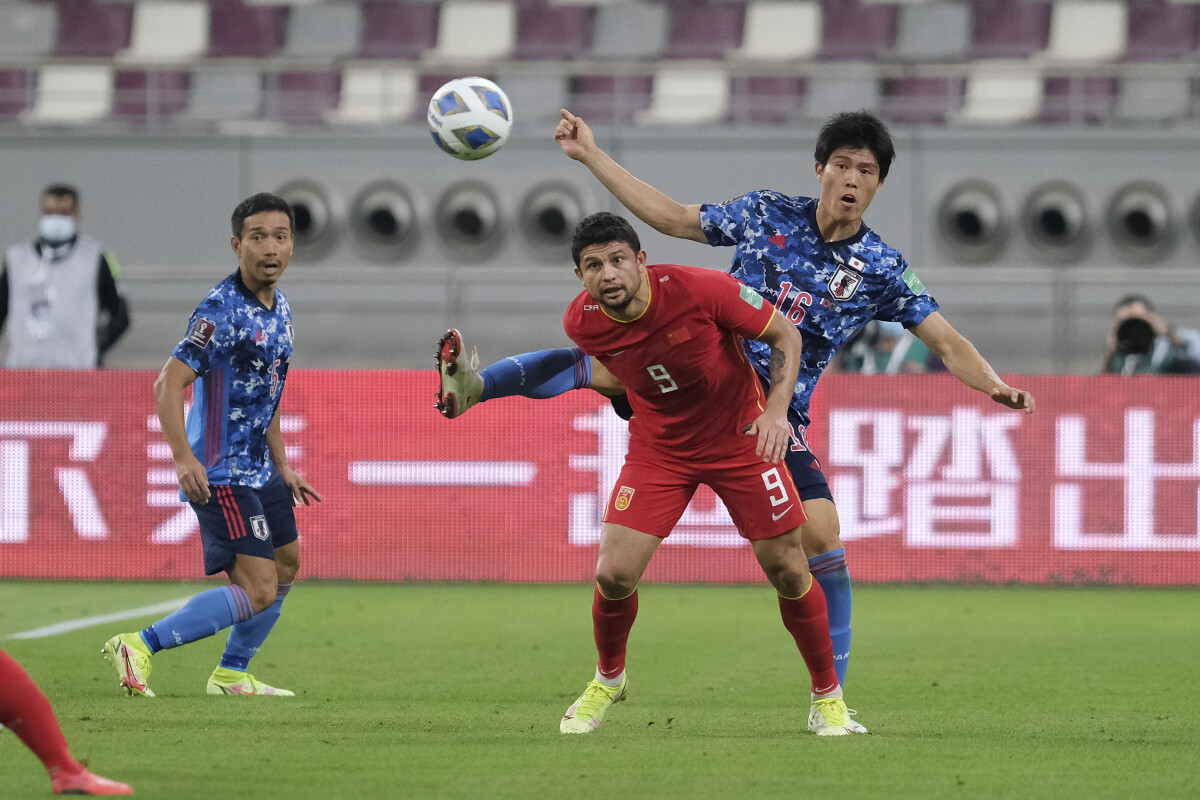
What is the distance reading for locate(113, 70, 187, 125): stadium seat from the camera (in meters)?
19.2

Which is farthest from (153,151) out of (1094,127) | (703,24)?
(1094,127)

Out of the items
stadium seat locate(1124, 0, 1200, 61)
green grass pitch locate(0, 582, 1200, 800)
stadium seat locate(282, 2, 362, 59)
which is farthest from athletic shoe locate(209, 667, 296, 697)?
stadium seat locate(1124, 0, 1200, 61)

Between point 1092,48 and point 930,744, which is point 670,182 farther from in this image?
point 930,744

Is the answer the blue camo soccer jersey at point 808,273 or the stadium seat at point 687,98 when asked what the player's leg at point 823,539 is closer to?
the blue camo soccer jersey at point 808,273

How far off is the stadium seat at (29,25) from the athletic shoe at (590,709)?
59.0 feet

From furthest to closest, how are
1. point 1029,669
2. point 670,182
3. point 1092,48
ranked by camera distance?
point 1092,48
point 670,182
point 1029,669

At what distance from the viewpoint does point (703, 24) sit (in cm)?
2150

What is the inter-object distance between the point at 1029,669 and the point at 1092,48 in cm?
1476

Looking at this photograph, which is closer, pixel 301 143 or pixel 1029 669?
pixel 1029 669

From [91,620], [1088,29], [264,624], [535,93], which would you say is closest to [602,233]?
[264,624]

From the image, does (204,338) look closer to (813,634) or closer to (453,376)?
(453,376)

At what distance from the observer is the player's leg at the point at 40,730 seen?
4250 mm

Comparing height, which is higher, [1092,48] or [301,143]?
[1092,48]

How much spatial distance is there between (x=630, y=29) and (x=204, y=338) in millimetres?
15541
